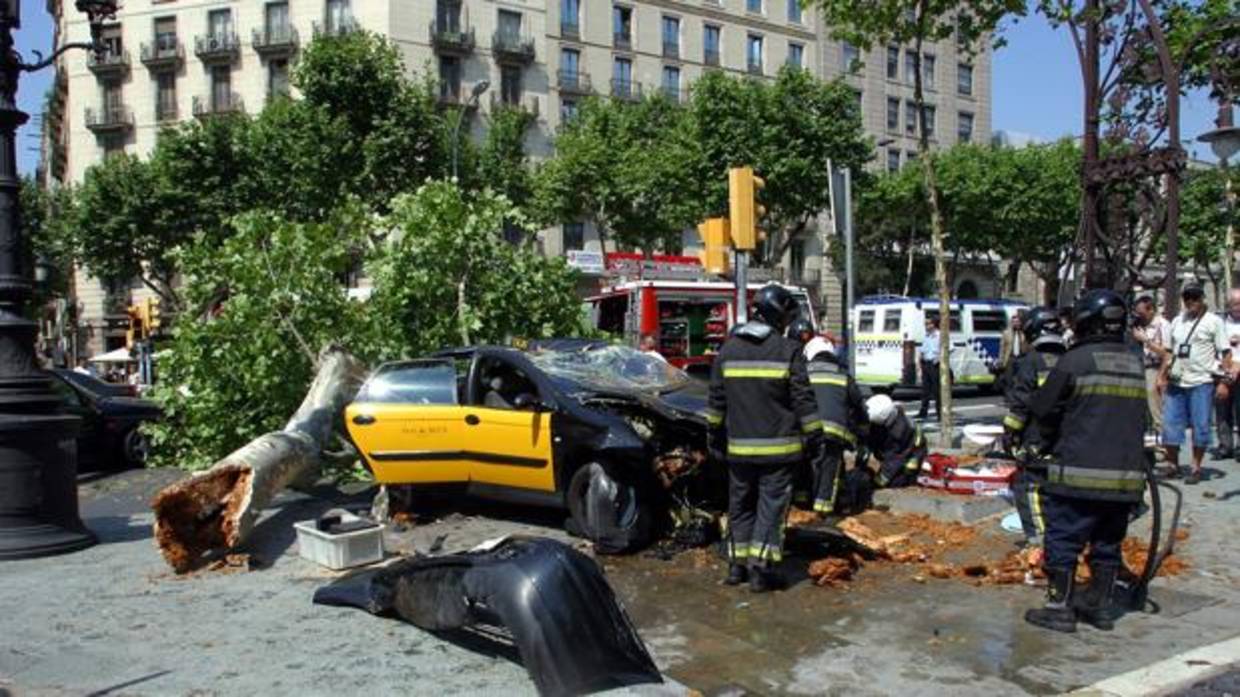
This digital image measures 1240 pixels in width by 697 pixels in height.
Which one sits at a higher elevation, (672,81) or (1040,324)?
(672,81)

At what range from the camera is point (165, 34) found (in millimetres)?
47406

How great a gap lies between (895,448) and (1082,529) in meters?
3.50

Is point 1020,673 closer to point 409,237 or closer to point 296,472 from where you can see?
point 296,472

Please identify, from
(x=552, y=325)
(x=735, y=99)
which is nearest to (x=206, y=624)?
(x=552, y=325)

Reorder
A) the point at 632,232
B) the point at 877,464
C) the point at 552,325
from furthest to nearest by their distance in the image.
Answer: the point at 632,232, the point at 552,325, the point at 877,464

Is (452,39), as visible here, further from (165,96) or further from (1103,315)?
(1103,315)

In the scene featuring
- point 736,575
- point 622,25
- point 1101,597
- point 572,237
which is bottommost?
point 736,575

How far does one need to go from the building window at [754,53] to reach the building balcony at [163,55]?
92.1 feet

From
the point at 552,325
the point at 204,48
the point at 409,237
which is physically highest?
the point at 204,48

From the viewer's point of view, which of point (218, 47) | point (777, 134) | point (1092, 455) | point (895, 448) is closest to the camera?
point (1092, 455)

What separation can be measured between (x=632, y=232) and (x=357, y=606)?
111ft

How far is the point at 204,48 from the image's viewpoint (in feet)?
153

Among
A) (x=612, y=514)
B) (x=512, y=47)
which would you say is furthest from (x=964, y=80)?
(x=612, y=514)

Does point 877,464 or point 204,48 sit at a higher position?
point 204,48
